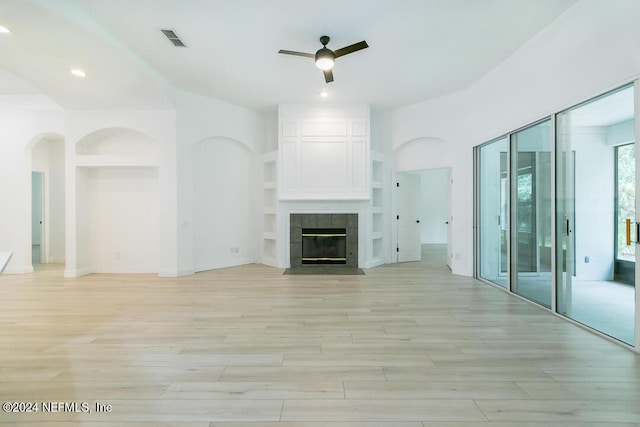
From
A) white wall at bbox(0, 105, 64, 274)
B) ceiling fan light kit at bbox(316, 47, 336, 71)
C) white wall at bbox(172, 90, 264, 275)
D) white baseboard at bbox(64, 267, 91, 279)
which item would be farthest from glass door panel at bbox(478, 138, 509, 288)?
white wall at bbox(0, 105, 64, 274)

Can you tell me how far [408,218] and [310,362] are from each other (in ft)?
18.0

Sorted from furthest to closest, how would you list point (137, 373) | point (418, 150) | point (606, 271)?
point (418, 150) → point (606, 271) → point (137, 373)

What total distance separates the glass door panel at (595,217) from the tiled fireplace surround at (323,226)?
3.66 meters

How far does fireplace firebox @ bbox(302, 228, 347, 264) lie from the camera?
6695 millimetres

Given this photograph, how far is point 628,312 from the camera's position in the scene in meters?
3.29

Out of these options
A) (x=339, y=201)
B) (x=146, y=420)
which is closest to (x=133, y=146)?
(x=339, y=201)

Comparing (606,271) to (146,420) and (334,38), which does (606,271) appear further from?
(146,420)

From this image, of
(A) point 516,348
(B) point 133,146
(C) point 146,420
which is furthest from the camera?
(B) point 133,146

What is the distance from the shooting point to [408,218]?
7391 millimetres

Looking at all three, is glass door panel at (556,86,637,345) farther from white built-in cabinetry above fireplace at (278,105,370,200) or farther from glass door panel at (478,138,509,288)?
white built-in cabinetry above fireplace at (278,105,370,200)

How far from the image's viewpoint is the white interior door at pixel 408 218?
7266 millimetres

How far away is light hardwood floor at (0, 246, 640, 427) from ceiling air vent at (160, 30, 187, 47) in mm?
3459

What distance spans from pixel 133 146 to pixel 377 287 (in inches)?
214

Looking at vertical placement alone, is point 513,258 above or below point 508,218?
below
